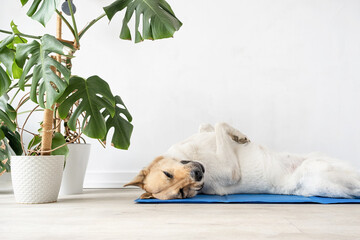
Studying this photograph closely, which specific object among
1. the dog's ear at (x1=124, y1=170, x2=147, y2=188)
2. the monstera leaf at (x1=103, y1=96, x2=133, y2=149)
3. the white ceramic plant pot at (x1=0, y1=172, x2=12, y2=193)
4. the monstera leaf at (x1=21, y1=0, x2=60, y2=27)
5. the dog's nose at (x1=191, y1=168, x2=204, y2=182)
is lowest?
the white ceramic plant pot at (x1=0, y1=172, x2=12, y2=193)

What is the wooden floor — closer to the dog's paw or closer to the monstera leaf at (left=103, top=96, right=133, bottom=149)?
the monstera leaf at (left=103, top=96, right=133, bottom=149)

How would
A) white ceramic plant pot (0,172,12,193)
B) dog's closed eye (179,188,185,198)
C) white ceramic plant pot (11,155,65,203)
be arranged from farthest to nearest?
1. white ceramic plant pot (0,172,12,193)
2. dog's closed eye (179,188,185,198)
3. white ceramic plant pot (11,155,65,203)

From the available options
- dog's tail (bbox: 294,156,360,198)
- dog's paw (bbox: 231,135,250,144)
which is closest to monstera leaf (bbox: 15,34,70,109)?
dog's paw (bbox: 231,135,250,144)

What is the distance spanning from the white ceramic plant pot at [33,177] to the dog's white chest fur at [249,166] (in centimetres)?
74

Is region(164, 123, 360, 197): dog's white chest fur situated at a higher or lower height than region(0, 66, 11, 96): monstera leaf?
lower

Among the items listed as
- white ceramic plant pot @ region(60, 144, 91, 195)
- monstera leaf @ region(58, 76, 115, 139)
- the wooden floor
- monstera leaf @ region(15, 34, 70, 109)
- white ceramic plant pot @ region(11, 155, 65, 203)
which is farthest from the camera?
white ceramic plant pot @ region(60, 144, 91, 195)

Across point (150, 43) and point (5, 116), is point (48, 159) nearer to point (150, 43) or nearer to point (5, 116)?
point (5, 116)

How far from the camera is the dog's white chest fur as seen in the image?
2.19 meters

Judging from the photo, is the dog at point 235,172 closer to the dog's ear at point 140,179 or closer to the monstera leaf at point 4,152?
the dog's ear at point 140,179

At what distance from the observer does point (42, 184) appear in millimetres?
2018

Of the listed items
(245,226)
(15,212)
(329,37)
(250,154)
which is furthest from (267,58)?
(15,212)

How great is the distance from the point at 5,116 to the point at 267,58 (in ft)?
7.05

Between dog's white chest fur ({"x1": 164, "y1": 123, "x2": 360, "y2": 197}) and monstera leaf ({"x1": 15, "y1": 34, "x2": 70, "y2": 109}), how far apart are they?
0.89m

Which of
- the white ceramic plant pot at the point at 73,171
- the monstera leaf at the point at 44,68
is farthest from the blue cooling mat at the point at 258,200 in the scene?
the monstera leaf at the point at 44,68
